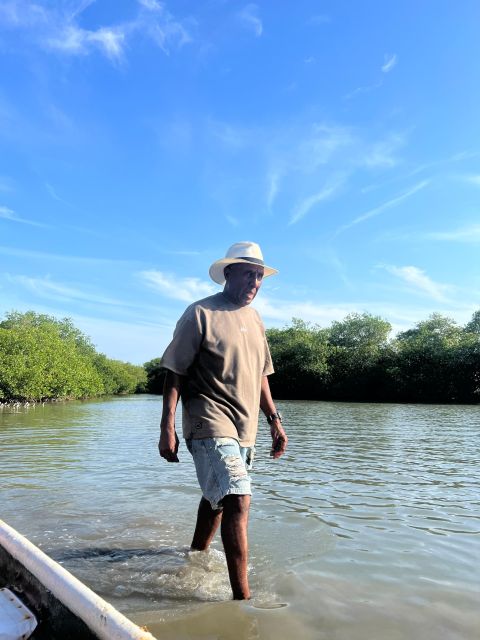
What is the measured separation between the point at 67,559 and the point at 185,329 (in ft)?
6.97

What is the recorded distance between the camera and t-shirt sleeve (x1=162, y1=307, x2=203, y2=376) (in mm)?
3445

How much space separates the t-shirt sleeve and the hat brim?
0.47 m

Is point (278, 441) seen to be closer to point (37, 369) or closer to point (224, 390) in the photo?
point (224, 390)

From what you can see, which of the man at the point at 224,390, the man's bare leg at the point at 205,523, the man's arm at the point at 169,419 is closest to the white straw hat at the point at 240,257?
the man at the point at 224,390

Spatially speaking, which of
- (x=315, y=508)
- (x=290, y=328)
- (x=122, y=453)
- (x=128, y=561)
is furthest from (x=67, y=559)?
(x=290, y=328)

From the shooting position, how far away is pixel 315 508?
5914 millimetres

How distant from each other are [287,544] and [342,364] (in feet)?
200

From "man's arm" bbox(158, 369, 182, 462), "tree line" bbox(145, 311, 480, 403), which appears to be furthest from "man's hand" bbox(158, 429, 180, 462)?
"tree line" bbox(145, 311, 480, 403)

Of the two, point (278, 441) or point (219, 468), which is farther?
point (278, 441)

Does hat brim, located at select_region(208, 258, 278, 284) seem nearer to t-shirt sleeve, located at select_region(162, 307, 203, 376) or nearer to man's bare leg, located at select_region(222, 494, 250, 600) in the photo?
t-shirt sleeve, located at select_region(162, 307, 203, 376)

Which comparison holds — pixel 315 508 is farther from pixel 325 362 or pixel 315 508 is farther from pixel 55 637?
pixel 325 362

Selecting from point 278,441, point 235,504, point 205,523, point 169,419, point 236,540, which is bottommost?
point 205,523

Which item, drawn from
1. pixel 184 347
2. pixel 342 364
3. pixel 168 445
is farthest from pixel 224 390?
pixel 342 364

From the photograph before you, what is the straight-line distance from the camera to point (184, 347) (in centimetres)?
345
